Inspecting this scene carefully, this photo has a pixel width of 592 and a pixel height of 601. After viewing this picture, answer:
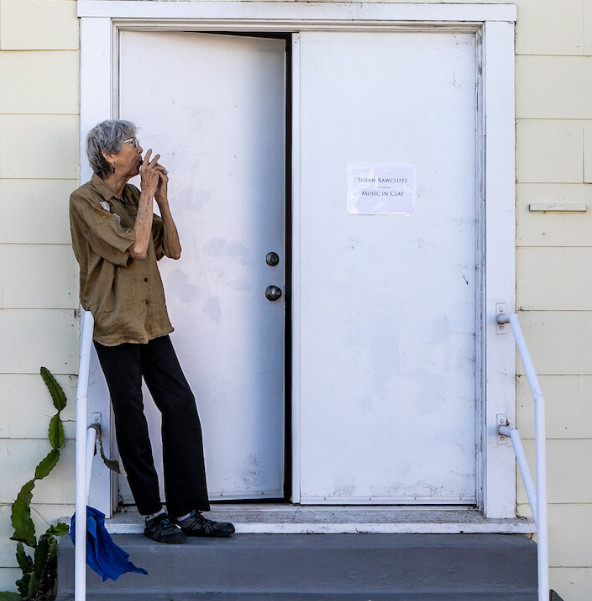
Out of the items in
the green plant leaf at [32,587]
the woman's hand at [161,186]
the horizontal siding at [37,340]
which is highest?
the woman's hand at [161,186]

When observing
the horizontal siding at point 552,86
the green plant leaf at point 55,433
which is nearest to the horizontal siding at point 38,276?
the green plant leaf at point 55,433

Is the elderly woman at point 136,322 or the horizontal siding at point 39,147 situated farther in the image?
the horizontal siding at point 39,147

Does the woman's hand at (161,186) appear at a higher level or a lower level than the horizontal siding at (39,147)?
lower

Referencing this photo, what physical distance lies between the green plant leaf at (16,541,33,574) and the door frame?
1.16 feet

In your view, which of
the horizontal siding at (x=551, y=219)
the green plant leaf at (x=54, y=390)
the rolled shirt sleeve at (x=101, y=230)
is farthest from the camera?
the horizontal siding at (x=551, y=219)

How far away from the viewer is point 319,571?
346 cm

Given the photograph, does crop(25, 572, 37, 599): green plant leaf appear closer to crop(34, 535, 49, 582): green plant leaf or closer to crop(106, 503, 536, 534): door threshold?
crop(34, 535, 49, 582): green plant leaf

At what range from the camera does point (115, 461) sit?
3572 millimetres

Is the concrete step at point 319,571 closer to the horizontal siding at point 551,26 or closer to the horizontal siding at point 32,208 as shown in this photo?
the horizontal siding at point 32,208

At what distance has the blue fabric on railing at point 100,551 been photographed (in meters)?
3.06

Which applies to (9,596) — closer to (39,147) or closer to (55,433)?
(55,433)

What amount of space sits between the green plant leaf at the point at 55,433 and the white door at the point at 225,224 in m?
0.41

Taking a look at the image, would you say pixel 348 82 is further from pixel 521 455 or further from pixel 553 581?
pixel 553 581

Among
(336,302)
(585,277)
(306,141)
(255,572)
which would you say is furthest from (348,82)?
(255,572)
